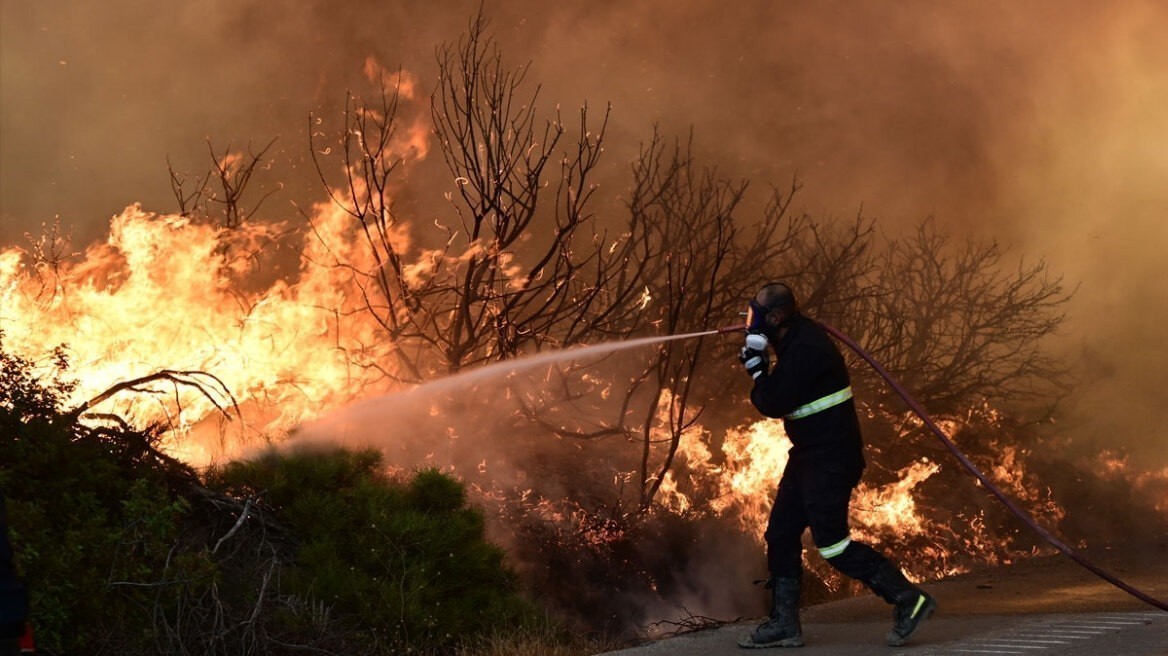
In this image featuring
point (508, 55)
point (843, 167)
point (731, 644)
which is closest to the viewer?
point (731, 644)

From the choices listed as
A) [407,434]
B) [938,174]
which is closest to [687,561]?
[407,434]

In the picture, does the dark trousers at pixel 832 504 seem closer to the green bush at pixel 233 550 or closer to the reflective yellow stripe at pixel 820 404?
the reflective yellow stripe at pixel 820 404

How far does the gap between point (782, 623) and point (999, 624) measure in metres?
1.36

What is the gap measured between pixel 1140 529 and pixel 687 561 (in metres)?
6.53

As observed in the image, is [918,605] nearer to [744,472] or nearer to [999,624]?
[999,624]

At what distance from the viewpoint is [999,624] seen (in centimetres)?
694

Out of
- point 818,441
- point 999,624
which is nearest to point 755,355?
point 818,441

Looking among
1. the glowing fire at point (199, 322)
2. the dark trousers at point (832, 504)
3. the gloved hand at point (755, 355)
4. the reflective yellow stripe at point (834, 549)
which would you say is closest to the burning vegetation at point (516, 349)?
the glowing fire at point (199, 322)

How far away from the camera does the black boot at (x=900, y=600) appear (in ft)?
20.3

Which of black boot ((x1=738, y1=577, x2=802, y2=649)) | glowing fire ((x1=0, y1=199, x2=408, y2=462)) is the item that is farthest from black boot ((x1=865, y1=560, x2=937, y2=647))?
glowing fire ((x1=0, y1=199, x2=408, y2=462))

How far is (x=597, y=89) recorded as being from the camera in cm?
1969

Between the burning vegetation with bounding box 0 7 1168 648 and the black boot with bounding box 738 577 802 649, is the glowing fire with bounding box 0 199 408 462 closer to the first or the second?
the burning vegetation with bounding box 0 7 1168 648

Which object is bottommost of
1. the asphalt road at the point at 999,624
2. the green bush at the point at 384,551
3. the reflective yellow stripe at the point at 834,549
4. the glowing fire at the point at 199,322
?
the asphalt road at the point at 999,624

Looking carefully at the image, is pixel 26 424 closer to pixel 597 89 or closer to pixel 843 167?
pixel 597 89
